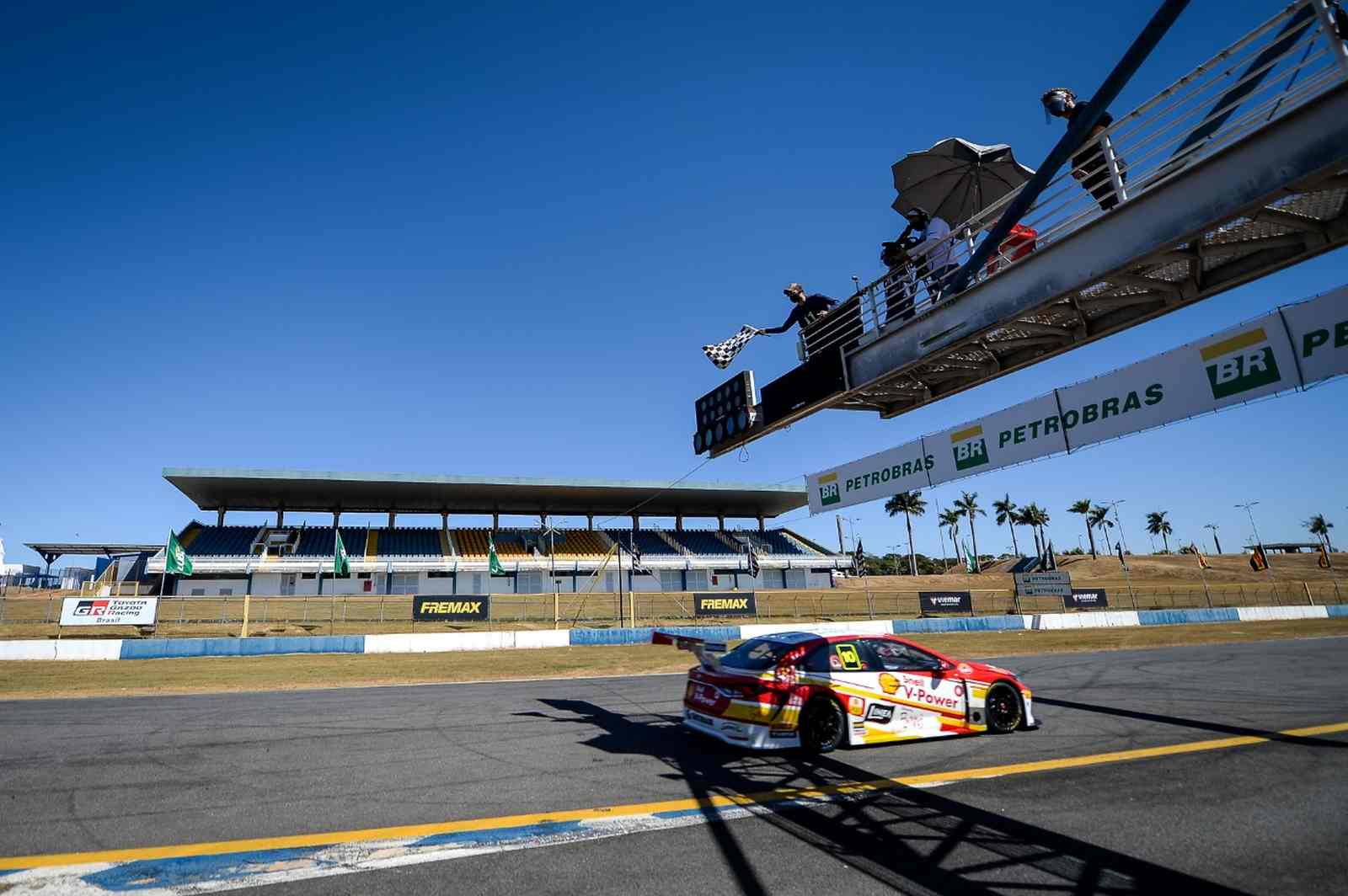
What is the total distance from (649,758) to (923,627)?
90.0 feet

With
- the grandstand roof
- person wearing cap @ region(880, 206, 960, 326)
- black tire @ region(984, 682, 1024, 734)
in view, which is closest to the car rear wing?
black tire @ region(984, 682, 1024, 734)

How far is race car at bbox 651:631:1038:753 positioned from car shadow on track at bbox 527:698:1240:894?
51 cm

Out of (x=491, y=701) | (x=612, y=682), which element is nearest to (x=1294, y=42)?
(x=491, y=701)

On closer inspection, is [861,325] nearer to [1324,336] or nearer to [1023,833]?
[1324,336]

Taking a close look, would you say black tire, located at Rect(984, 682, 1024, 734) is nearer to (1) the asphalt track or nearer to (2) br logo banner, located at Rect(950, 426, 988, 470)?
(1) the asphalt track

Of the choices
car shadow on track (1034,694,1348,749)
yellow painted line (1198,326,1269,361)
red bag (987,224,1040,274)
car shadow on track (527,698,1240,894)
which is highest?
red bag (987,224,1040,274)

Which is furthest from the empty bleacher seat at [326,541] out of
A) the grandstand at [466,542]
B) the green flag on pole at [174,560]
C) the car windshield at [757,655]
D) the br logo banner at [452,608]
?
the car windshield at [757,655]

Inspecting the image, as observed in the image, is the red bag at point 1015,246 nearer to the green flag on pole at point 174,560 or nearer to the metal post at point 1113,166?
the metal post at point 1113,166

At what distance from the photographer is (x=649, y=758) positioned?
25.2ft

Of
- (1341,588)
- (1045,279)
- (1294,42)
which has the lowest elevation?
(1341,588)

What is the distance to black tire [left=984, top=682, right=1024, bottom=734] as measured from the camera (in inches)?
356

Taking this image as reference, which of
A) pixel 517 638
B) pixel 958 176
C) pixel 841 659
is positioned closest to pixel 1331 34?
pixel 958 176

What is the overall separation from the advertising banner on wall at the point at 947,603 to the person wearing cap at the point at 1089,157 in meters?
38.3

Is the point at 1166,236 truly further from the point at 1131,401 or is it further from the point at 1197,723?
the point at 1197,723
